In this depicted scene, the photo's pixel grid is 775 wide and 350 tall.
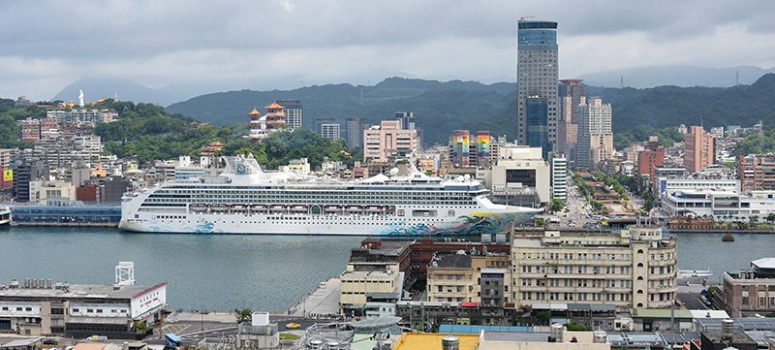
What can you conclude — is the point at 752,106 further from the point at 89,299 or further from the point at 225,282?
the point at 89,299

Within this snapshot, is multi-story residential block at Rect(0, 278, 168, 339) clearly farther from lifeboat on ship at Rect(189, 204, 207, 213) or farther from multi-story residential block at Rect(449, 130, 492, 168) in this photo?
multi-story residential block at Rect(449, 130, 492, 168)

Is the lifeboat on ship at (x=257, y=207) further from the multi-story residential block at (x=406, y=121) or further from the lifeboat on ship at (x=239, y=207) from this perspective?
the multi-story residential block at (x=406, y=121)

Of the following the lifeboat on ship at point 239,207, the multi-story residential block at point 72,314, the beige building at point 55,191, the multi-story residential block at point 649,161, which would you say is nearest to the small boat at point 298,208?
the lifeboat on ship at point 239,207

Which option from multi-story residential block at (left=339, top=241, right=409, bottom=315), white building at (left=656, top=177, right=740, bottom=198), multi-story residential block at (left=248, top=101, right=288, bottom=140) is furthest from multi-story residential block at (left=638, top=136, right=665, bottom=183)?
multi-story residential block at (left=339, top=241, right=409, bottom=315)

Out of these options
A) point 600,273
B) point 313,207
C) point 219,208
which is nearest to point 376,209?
point 313,207

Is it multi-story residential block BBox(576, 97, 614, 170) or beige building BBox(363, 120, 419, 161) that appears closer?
beige building BBox(363, 120, 419, 161)

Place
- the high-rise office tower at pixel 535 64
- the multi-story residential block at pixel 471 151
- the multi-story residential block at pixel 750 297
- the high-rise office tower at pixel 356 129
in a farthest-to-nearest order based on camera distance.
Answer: the high-rise office tower at pixel 356 129, the high-rise office tower at pixel 535 64, the multi-story residential block at pixel 471 151, the multi-story residential block at pixel 750 297

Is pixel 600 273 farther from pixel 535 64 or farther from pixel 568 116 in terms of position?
pixel 568 116

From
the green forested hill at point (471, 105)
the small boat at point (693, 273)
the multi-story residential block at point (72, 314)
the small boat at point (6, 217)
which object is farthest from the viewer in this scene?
the green forested hill at point (471, 105)
